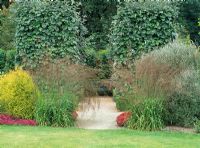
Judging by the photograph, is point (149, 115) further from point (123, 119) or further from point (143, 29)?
point (143, 29)

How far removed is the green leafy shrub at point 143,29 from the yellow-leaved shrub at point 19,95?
11.6ft

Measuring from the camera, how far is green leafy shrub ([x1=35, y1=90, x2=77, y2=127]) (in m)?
10.5

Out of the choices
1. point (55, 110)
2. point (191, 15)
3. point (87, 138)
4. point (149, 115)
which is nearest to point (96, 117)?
point (55, 110)

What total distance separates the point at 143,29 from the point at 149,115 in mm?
4161

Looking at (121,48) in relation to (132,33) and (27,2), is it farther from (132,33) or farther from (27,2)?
(27,2)

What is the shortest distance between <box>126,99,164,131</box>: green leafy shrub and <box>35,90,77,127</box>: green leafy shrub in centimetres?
143

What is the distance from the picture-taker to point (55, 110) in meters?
10.5

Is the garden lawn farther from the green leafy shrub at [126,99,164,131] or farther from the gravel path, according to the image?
the gravel path

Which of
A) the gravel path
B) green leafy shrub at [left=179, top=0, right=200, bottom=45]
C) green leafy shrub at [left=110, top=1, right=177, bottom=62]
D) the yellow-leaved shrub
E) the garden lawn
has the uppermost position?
green leafy shrub at [left=179, top=0, right=200, bottom=45]

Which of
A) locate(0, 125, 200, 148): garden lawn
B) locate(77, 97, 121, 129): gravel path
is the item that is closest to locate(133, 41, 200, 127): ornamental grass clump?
locate(0, 125, 200, 148): garden lawn

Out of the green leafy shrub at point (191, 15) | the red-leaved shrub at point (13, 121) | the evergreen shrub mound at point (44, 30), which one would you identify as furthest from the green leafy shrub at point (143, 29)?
the green leafy shrub at point (191, 15)

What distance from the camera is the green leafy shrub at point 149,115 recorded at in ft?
33.4

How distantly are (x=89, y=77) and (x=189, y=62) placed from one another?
239 centimetres

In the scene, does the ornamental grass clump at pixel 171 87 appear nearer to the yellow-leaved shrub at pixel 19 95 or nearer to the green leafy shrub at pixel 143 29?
the yellow-leaved shrub at pixel 19 95
